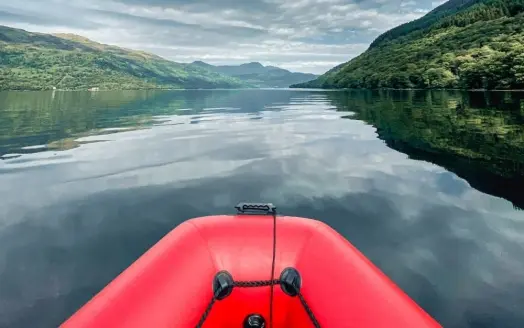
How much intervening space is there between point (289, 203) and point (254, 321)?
6694mm

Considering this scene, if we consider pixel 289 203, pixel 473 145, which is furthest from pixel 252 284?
pixel 473 145

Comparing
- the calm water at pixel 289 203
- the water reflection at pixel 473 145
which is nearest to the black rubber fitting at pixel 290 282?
the calm water at pixel 289 203

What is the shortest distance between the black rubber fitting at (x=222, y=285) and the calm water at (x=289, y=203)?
10.4 feet

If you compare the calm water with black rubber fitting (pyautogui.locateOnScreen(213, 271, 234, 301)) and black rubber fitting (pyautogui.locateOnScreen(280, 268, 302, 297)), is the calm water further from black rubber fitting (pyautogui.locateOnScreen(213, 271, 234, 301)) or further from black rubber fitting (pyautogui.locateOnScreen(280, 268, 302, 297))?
black rubber fitting (pyautogui.locateOnScreen(213, 271, 234, 301))

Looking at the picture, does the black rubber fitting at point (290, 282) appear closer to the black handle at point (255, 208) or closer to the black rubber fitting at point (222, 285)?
the black rubber fitting at point (222, 285)

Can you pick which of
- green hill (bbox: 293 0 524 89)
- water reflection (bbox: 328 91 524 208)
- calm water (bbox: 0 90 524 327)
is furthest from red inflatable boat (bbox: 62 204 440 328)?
green hill (bbox: 293 0 524 89)

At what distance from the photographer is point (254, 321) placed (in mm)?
4426

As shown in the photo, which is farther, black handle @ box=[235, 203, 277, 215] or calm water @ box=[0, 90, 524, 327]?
calm water @ box=[0, 90, 524, 327]

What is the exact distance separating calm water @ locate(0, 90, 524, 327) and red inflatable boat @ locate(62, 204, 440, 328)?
266cm

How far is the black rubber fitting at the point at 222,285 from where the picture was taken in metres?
4.27

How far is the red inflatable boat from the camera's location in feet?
11.7

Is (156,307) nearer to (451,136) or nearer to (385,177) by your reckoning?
(385,177)

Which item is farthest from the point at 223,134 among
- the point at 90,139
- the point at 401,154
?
the point at 401,154

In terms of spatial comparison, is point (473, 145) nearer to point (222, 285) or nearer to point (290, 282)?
point (290, 282)
